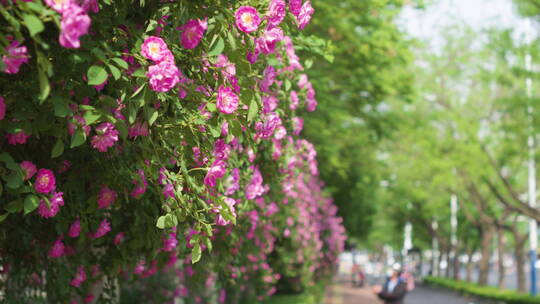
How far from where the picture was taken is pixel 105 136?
144 inches

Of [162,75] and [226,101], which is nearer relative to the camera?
[162,75]

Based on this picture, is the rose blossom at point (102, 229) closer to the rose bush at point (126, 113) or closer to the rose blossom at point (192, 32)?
the rose bush at point (126, 113)

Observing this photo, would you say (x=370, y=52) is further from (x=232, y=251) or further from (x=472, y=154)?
(x=472, y=154)

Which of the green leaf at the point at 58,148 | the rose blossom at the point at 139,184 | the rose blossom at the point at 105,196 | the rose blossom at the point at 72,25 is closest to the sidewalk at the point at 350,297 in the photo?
the rose blossom at the point at 105,196

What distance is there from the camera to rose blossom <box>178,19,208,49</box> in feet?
11.7

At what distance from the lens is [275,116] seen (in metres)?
4.60

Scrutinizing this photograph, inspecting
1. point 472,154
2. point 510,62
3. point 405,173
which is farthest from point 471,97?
point 405,173

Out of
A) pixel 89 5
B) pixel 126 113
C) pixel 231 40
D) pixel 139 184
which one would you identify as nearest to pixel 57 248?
pixel 139 184

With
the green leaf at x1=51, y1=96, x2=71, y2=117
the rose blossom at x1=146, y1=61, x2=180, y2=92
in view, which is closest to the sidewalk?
the rose blossom at x1=146, y1=61, x2=180, y2=92

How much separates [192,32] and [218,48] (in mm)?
219

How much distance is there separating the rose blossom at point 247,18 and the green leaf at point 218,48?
0.40 ft

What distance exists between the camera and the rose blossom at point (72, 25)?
268 centimetres

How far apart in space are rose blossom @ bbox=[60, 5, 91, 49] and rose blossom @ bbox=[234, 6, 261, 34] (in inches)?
37.3

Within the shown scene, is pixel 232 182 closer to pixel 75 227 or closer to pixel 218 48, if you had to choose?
pixel 75 227
